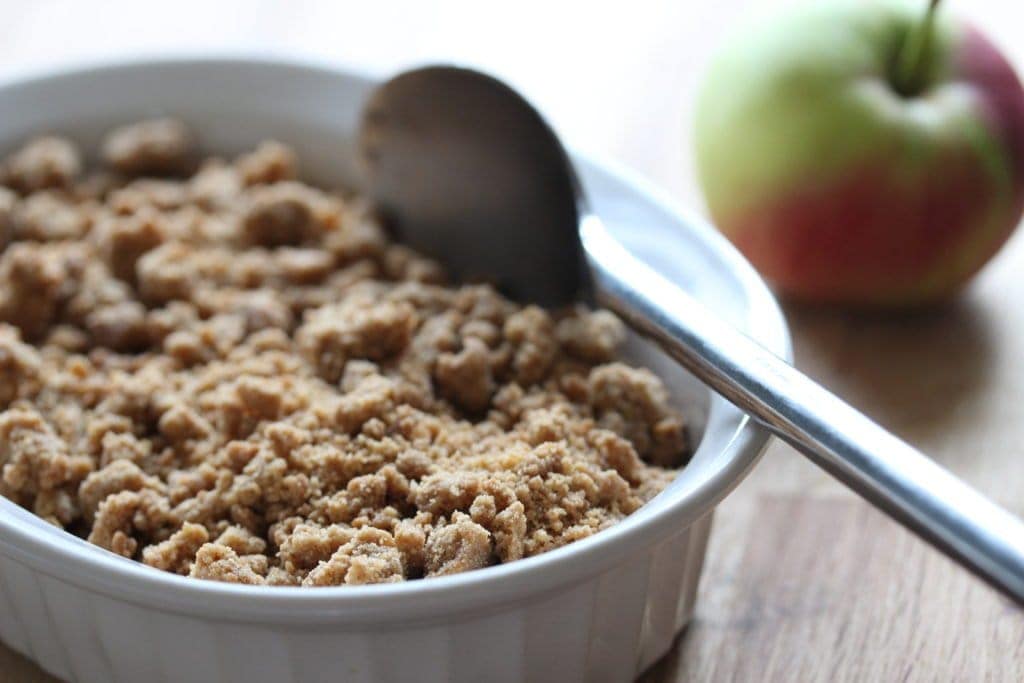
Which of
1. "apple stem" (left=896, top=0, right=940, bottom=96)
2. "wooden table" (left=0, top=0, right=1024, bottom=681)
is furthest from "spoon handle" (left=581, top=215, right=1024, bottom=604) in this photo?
"apple stem" (left=896, top=0, right=940, bottom=96)

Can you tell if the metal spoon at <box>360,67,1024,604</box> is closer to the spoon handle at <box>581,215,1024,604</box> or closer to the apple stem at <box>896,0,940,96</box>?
the spoon handle at <box>581,215,1024,604</box>

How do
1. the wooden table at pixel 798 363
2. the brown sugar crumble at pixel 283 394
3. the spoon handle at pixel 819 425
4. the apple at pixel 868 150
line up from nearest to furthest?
the spoon handle at pixel 819 425, the brown sugar crumble at pixel 283 394, the wooden table at pixel 798 363, the apple at pixel 868 150

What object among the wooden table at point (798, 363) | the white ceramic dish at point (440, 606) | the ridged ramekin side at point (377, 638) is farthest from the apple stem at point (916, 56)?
the ridged ramekin side at point (377, 638)

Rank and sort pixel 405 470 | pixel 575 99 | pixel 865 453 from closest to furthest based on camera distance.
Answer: pixel 865 453
pixel 405 470
pixel 575 99

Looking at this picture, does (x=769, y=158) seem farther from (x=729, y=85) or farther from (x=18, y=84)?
(x=18, y=84)

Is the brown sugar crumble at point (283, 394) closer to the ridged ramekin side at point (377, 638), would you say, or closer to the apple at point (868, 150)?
the ridged ramekin side at point (377, 638)

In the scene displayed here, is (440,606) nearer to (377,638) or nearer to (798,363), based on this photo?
(377,638)

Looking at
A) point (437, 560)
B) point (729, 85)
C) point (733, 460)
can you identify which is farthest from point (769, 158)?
point (437, 560)
